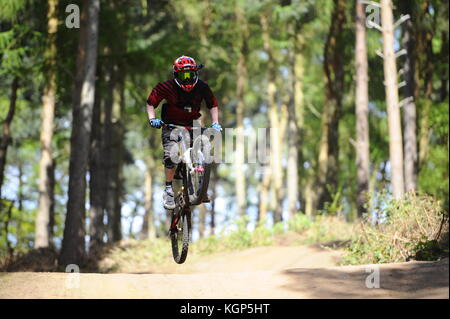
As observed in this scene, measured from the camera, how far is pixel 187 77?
404 inches

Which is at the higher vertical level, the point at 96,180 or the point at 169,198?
the point at 96,180

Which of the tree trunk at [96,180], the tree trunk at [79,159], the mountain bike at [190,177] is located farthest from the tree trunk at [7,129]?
the mountain bike at [190,177]

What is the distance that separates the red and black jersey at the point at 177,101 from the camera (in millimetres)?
10453

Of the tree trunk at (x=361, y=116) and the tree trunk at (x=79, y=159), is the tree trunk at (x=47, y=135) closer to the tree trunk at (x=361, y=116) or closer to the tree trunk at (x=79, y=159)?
the tree trunk at (x=79, y=159)

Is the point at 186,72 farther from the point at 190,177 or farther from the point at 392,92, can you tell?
the point at 392,92

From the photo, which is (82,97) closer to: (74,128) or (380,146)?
(74,128)

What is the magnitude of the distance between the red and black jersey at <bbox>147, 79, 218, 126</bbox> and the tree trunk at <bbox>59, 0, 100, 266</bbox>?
7.75 meters

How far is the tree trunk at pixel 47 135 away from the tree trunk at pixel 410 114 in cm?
1287

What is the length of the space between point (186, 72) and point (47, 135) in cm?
1563

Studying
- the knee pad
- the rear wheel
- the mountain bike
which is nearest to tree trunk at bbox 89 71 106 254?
the mountain bike

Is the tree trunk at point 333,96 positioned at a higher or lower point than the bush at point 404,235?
higher

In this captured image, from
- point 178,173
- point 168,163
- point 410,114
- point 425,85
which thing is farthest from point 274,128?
point 168,163
